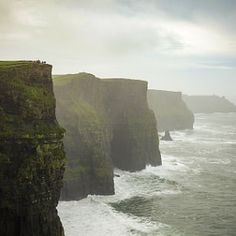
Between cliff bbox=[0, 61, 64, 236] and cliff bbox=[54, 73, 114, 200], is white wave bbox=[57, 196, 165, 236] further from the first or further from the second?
cliff bbox=[0, 61, 64, 236]

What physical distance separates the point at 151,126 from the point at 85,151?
85.6ft

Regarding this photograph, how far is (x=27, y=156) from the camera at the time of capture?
33.9m

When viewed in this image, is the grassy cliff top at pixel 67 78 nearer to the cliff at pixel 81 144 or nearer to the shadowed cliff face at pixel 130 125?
the cliff at pixel 81 144

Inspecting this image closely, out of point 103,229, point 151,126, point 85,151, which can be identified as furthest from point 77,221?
point 151,126

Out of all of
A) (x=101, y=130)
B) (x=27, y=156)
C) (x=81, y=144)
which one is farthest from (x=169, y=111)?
(x=27, y=156)

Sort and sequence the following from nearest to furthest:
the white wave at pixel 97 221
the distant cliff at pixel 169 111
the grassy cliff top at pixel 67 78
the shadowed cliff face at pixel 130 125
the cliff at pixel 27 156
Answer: the cliff at pixel 27 156
the white wave at pixel 97 221
the grassy cliff top at pixel 67 78
the shadowed cliff face at pixel 130 125
the distant cliff at pixel 169 111

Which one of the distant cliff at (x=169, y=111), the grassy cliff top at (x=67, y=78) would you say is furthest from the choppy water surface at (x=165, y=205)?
the distant cliff at (x=169, y=111)

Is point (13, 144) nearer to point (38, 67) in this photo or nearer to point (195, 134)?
point (38, 67)

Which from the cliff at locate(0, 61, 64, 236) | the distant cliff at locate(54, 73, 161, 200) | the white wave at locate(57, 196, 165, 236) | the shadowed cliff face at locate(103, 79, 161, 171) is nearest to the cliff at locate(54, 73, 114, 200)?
the distant cliff at locate(54, 73, 161, 200)

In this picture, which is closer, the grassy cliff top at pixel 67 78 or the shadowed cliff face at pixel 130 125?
the grassy cliff top at pixel 67 78

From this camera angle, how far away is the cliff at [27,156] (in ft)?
109

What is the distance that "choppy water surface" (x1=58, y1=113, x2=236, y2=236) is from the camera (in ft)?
159

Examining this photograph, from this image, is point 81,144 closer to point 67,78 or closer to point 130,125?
point 67,78

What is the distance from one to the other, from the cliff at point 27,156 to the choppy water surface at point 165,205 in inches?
514
